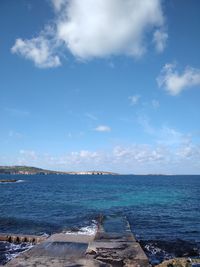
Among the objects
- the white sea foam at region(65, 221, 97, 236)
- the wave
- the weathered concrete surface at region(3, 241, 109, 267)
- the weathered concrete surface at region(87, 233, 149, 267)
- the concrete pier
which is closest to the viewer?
the weathered concrete surface at region(3, 241, 109, 267)

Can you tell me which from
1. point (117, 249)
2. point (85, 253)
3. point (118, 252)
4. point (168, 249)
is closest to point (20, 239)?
point (85, 253)

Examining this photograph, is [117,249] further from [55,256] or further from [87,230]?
[87,230]

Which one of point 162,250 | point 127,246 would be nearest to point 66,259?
point 127,246

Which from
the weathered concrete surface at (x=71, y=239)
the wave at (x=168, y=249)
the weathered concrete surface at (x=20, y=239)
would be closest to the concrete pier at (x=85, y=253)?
the weathered concrete surface at (x=71, y=239)

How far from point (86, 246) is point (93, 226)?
12.5 meters

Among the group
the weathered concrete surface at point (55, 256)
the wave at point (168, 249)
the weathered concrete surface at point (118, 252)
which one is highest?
the weathered concrete surface at point (118, 252)

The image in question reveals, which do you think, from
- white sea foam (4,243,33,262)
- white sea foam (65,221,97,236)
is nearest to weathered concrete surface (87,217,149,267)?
white sea foam (65,221,97,236)

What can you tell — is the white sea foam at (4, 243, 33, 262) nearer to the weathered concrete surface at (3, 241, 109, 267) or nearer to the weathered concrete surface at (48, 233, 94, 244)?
the weathered concrete surface at (48, 233, 94, 244)

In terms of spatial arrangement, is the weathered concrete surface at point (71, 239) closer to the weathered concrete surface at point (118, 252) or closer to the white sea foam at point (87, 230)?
the weathered concrete surface at point (118, 252)

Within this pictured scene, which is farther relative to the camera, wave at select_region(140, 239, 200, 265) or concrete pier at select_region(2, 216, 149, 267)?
wave at select_region(140, 239, 200, 265)

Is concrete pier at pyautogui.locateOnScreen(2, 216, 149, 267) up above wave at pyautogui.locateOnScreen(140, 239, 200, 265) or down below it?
above

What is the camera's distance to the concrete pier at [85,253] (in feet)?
48.5

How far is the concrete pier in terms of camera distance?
14.8 m

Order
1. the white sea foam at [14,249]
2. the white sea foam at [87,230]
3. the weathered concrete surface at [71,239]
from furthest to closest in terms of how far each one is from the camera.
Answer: the white sea foam at [87,230] < the weathered concrete surface at [71,239] < the white sea foam at [14,249]
